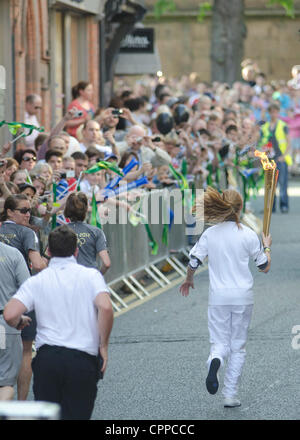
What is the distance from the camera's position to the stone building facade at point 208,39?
56.6 metres

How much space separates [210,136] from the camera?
68.1ft

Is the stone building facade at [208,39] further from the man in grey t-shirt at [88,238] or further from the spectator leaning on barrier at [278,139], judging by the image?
the man in grey t-shirt at [88,238]

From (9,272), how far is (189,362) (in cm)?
288

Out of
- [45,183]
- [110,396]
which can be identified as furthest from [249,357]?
[45,183]

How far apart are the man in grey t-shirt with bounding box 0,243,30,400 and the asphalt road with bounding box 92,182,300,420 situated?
799 mm

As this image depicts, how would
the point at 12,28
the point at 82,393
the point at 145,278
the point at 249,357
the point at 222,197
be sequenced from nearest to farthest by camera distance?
the point at 82,393 < the point at 222,197 < the point at 249,357 < the point at 145,278 < the point at 12,28

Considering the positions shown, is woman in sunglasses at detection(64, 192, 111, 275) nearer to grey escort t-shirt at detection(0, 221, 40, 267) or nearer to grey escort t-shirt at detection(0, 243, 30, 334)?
grey escort t-shirt at detection(0, 221, 40, 267)

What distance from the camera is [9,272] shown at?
29.2 feet

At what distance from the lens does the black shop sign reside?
29.3 m

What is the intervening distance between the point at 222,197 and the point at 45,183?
3.43 metres

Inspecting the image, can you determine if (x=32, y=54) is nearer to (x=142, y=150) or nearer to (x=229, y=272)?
(x=142, y=150)

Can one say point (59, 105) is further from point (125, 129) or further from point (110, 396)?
point (110, 396)

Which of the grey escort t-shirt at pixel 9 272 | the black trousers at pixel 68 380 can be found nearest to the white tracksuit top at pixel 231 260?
the grey escort t-shirt at pixel 9 272

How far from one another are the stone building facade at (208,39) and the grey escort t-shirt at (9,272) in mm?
47969
